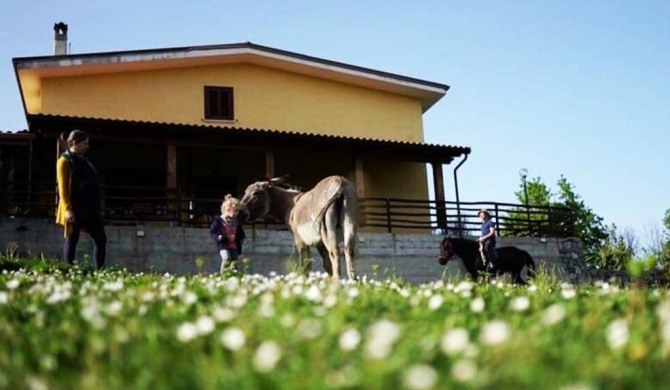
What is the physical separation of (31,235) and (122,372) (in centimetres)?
1648

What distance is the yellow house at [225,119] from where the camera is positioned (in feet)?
76.5

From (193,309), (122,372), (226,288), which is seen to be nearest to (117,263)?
(226,288)

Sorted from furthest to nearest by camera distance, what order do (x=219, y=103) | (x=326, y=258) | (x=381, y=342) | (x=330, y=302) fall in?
1. (x=219, y=103)
2. (x=326, y=258)
3. (x=330, y=302)
4. (x=381, y=342)

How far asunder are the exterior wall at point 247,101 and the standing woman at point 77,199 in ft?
49.3

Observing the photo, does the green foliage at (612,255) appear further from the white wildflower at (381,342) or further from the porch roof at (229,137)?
the white wildflower at (381,342)

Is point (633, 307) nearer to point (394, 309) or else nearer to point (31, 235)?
point (394, 309)

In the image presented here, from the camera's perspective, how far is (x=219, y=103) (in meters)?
26.4

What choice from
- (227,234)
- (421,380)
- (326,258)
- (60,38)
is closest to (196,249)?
(227,234)

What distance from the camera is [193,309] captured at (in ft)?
13.9

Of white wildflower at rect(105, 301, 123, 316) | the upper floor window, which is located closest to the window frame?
the upper floor window

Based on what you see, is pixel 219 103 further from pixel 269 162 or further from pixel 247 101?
pixel 269 162

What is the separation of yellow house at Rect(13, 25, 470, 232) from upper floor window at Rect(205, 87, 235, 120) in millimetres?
36

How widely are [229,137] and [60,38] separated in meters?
8.63

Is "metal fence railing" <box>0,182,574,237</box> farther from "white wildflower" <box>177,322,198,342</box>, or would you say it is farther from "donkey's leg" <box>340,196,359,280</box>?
"white wildflower" <box>177,322,198,342</box>
